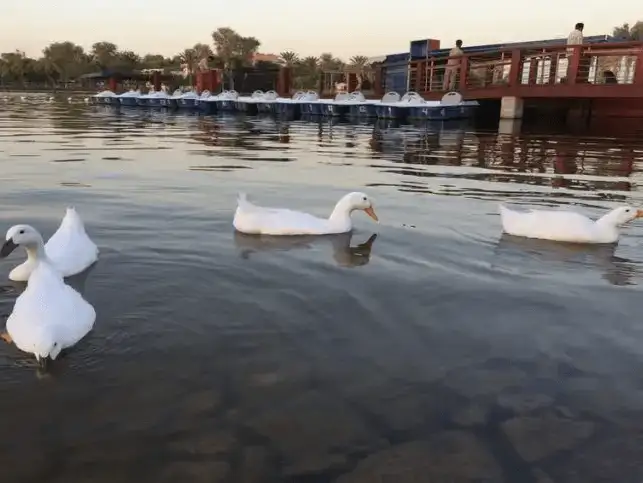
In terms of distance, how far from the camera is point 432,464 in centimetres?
317

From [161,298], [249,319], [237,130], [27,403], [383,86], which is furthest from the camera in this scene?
[383,86]

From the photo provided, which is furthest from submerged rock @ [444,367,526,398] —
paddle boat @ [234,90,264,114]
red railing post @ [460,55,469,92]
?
paddle boat @ [234,90,264,114]

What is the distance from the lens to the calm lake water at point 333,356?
126 inches

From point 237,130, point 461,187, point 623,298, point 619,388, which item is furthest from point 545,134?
point 619,388

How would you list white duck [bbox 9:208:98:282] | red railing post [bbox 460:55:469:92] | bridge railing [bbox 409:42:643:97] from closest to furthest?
white duck [bbox 9:208:98:282] → bridge railing [bbox 409:42:643:97] → red railing post [bbox 460:55:469:92]

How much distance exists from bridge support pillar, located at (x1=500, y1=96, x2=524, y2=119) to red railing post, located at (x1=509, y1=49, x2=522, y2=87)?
0.86m

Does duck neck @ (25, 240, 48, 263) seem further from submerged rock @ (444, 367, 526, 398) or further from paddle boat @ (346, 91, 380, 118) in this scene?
paddle boat @ (346, 91, 380, 118)

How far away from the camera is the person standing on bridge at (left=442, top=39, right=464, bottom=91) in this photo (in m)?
30.7

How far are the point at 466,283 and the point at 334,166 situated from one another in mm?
8120

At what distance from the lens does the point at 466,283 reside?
18.7ft

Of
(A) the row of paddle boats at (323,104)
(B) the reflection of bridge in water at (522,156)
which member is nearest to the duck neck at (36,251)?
(B) the reflection of bridge in water at (522,156)

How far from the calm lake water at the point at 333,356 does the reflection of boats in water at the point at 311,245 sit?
39 mm

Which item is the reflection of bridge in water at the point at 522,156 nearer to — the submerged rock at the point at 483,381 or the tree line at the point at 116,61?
the submerged rock at the point at 483,381

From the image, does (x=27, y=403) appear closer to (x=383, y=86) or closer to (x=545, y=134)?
(x=545, y=134)
